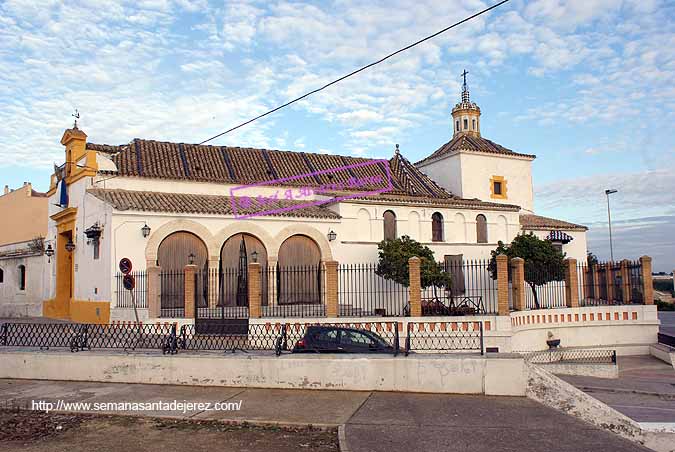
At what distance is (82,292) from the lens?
73.4 feet

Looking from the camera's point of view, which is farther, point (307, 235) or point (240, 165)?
point (240, 165)

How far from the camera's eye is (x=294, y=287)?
74.2 feet

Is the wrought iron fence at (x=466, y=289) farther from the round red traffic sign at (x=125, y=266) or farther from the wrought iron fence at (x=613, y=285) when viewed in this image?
the round red traffic sign at (x=125, y=266)

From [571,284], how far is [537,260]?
173 centimetres

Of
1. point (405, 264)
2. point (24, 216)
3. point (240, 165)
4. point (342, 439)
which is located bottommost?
point (342, 439)

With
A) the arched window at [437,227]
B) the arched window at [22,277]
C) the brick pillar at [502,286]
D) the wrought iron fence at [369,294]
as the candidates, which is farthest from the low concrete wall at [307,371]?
the arched window at [22,277]

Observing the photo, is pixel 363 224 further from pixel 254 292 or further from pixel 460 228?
pixel 254 292

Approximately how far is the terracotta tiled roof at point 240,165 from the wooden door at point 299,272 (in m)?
4.09

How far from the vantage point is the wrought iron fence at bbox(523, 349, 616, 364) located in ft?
63.9

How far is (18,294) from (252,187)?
12.6m

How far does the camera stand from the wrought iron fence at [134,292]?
19.2 metres

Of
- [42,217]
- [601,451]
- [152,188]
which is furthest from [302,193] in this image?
[601,451]

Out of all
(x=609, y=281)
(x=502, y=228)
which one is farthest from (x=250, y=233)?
(x=609, y=281)

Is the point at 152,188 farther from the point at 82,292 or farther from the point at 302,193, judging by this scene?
the point at 302,193
